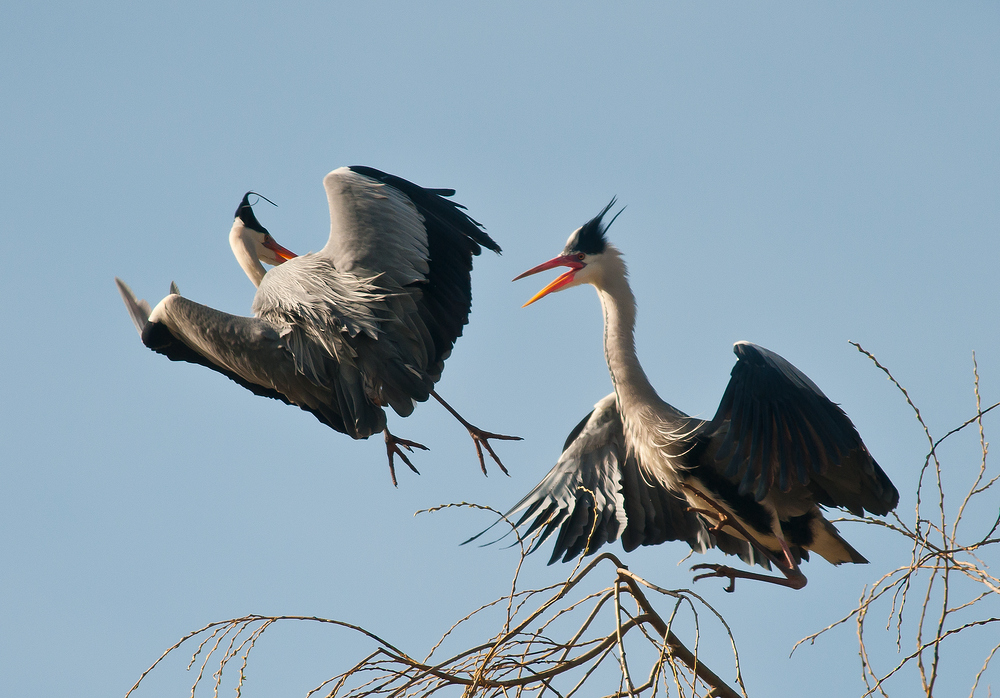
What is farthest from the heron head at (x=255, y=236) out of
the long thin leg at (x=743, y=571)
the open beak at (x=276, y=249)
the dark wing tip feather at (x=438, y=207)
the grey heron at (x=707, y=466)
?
the long thin leg at (x=743, y=571)

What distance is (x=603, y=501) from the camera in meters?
5.11

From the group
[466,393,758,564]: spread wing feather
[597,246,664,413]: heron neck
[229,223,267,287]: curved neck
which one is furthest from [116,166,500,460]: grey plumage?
[229,223,267,287]: curved neck

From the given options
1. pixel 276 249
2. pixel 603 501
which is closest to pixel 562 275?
pixel 603 501

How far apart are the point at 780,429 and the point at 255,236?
12.1 feet

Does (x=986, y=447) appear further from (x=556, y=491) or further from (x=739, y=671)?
(x=556, y=491)

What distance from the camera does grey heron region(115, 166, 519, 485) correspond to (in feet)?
16.0

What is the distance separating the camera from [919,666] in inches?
103

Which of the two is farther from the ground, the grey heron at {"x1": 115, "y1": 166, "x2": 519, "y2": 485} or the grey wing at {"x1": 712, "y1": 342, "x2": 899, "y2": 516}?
the grey heron at {"x1": 115, "y1": 166, "x2": 519, "y2": 485}

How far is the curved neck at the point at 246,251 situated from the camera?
636cm

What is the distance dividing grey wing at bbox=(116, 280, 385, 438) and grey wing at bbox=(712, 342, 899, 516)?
5.51ft

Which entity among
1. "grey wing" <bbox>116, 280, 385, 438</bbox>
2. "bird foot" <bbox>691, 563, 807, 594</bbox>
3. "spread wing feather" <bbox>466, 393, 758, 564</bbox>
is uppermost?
"grey wing" <bbox>116, 280, 385, 438</bbox>

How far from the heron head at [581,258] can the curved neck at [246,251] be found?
1729 mm

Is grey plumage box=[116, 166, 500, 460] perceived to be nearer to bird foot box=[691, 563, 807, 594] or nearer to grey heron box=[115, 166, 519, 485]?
grey heron box=[115, 166, 519, 485]

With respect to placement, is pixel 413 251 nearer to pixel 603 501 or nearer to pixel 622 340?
pixel 622 340
